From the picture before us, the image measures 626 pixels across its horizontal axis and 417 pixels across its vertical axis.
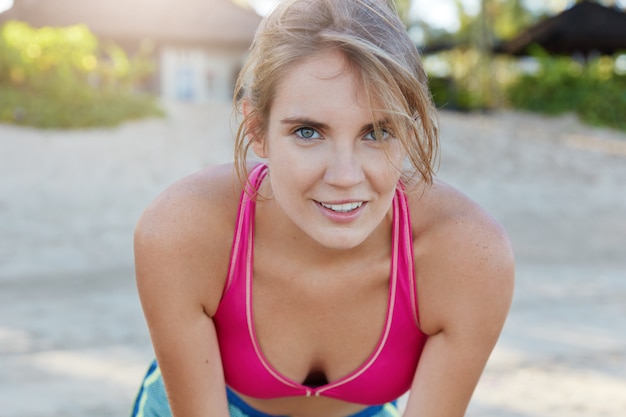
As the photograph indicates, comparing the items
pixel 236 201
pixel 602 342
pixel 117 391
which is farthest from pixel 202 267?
pixel 602 342

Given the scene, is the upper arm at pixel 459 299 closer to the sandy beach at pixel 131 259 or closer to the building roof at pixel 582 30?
the sandy beach at pixel 131 259

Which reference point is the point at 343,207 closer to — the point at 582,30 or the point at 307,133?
the point at 307,133

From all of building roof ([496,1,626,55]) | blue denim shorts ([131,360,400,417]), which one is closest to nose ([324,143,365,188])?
blue denim shorts ([131,360,400,417])

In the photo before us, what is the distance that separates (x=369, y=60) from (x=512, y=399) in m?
2.49

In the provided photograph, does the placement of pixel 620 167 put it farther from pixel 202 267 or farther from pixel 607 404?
pixel 202 267

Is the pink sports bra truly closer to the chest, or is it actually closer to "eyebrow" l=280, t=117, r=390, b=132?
the chest

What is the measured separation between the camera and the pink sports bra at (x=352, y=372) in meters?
1.68

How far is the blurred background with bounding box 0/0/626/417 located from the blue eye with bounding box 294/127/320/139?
0.83 meters

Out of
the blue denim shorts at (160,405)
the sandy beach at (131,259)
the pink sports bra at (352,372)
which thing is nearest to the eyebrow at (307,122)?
the pink sports bra at (352,372)

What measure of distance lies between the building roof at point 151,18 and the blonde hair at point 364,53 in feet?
61.6

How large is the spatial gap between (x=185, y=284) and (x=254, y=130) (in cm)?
35

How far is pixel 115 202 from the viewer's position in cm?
897

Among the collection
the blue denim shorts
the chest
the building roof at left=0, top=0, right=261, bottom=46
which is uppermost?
the building roof at left=0, top=0, right=261, bottom=46

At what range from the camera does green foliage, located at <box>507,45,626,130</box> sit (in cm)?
1800
